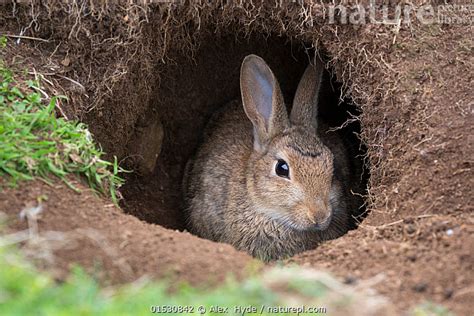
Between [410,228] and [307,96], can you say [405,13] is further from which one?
[410,228]

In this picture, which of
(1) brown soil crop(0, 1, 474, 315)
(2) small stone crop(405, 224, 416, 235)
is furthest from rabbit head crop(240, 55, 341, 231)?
(2) small stone crop(405, 224, 416, 235)

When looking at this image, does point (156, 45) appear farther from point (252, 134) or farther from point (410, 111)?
point (410, 111)

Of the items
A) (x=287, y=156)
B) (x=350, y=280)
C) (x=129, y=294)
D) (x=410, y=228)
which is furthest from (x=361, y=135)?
(x=129, y=294)

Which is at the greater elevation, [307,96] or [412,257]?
[307,96]

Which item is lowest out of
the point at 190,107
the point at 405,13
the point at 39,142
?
the point at 190,107

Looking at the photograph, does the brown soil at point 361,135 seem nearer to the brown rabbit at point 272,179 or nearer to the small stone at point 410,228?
the small stone at point 410,228

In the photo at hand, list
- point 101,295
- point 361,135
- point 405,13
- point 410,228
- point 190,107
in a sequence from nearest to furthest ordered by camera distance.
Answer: point 101,295 → point 410,228 → point 405,13 → point 361,135 → point 190,107
